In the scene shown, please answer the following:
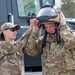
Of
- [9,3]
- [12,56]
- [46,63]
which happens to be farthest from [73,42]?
[9,3]

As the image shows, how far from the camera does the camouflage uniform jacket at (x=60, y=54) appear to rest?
4086 mm

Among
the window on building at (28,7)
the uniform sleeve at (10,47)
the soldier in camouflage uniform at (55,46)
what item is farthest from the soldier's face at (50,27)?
the window on building at (28,7)

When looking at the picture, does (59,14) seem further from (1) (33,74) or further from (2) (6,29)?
(1) (33,74)

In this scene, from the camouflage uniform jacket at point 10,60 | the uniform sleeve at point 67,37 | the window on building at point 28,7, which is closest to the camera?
the uniform sleeve at point 67,37

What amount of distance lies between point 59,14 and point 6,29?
856 millimetres

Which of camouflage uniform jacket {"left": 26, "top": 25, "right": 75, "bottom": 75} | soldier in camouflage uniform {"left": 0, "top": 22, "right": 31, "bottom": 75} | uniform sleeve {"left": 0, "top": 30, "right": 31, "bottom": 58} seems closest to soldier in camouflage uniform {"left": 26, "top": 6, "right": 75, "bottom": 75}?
camouflage uniform jacket {"left": 26, "top": 25, "right": 75, "bottom": 75}

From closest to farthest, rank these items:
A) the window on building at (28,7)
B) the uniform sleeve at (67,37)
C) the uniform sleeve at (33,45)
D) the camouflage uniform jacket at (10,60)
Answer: the uniform sleeve at (67,37) → the uniform sleeve at (33,45) → the camouflage uniform jacket at (10,60) → the window on building at (28,7)

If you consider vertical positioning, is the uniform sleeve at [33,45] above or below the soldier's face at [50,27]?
below

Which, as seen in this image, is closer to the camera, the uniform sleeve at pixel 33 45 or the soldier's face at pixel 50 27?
the soldier's face at pixel 50 27

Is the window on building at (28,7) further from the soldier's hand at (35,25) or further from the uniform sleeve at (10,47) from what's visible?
the soldier's hand at (35,25)

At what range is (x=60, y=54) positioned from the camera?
162 inches

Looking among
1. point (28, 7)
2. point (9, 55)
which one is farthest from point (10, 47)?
point (28, 7)

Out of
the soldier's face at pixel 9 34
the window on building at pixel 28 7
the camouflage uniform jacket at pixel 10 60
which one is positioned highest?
the window on building at pixel 28 7

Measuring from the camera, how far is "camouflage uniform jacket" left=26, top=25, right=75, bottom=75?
409 cm
